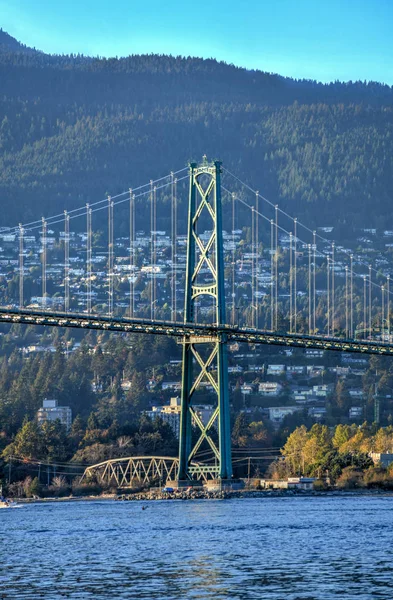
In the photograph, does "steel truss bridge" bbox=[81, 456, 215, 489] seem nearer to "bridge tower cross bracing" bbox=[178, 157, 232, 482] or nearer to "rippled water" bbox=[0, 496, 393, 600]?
"bridge tower cross bracing" bbox=[178, 157, 232, 482]

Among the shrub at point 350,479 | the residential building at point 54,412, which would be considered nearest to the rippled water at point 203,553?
the shrub at point 350,479

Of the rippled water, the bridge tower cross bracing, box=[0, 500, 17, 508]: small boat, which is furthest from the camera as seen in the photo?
box=[0, 500, 17, 508]: small boat

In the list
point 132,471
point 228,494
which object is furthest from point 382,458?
point 228,494

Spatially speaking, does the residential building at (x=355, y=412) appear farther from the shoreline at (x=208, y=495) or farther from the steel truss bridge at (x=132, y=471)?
the shoreline at (x=208, y=495)

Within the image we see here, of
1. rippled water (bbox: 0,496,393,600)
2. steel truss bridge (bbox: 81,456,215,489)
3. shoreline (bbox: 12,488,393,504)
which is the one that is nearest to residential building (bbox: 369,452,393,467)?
shoreline (bbox: 12,488,393,504)

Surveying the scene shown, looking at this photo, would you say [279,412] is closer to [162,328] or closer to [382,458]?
[382,458]

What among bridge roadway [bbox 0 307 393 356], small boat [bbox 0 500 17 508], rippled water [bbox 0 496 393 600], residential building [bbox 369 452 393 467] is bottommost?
rippled water [bbox 0 496 393 600]
